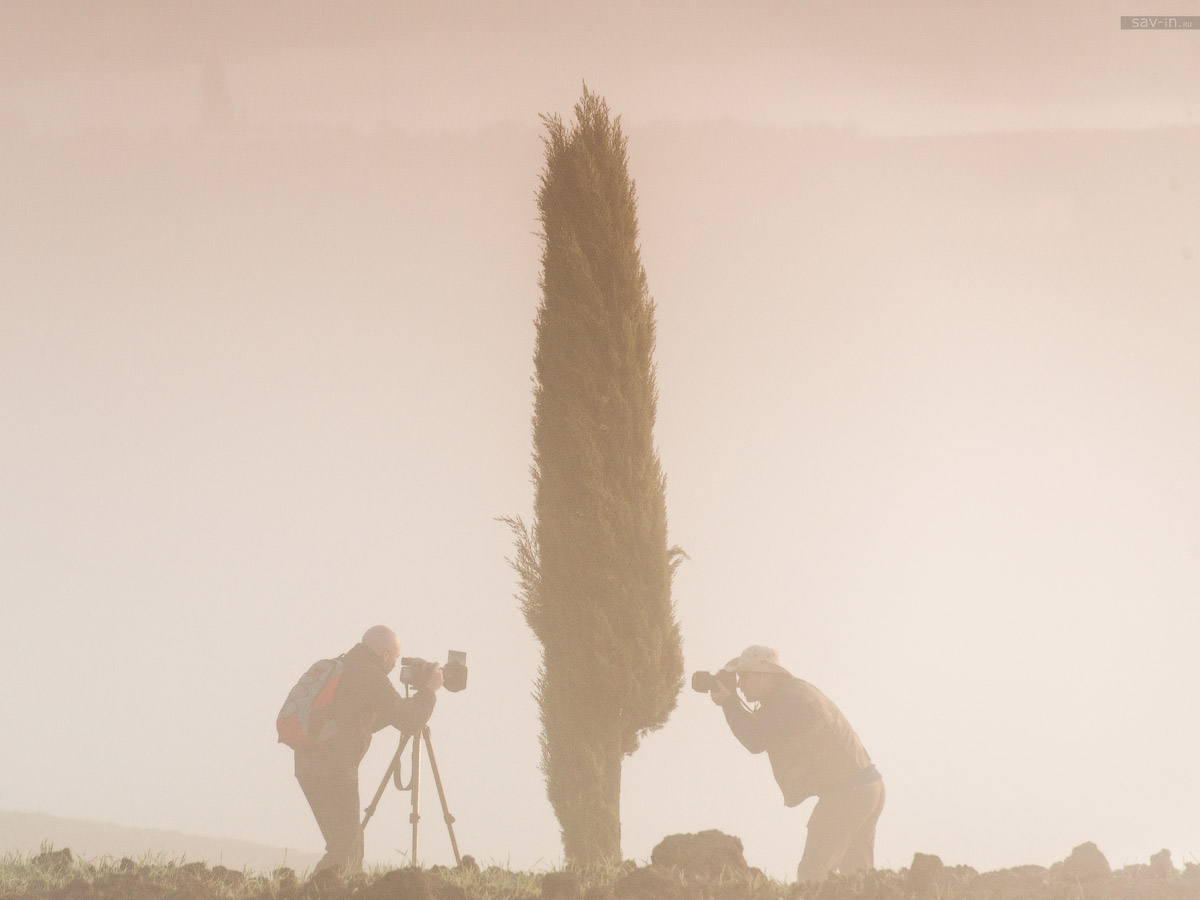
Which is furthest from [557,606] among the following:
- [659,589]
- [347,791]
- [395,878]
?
[395,878]

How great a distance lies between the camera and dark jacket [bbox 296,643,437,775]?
8.98 metres

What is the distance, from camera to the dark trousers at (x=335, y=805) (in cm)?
897

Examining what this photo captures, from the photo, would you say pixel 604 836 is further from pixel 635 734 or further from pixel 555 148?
pixel 555 148

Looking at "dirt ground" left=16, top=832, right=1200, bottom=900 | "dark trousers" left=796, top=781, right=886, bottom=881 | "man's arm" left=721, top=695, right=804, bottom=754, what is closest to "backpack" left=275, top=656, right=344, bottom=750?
"dirt ground" left=16, top=832, right=1200, bottom=900

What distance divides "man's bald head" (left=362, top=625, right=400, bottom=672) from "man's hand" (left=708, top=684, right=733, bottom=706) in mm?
2991

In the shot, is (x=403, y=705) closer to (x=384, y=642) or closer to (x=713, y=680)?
(x=384, y=642)

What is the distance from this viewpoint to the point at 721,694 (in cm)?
979

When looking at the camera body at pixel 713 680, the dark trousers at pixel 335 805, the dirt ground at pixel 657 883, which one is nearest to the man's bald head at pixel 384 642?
the dark trousers at pixel 335 805

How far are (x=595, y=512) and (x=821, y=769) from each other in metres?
3.54

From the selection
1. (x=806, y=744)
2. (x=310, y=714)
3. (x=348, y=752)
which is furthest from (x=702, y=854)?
(x=310, y=714)

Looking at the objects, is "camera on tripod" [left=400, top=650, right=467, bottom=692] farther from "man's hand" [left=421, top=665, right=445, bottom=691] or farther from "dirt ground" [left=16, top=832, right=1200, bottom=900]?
"dirt ground" [left=16, top=832, right=1200, bottom=900]

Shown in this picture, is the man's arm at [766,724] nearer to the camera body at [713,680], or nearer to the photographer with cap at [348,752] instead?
the camera body at [713,680]

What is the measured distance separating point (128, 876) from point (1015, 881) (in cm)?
650

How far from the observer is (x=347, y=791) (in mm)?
9000
